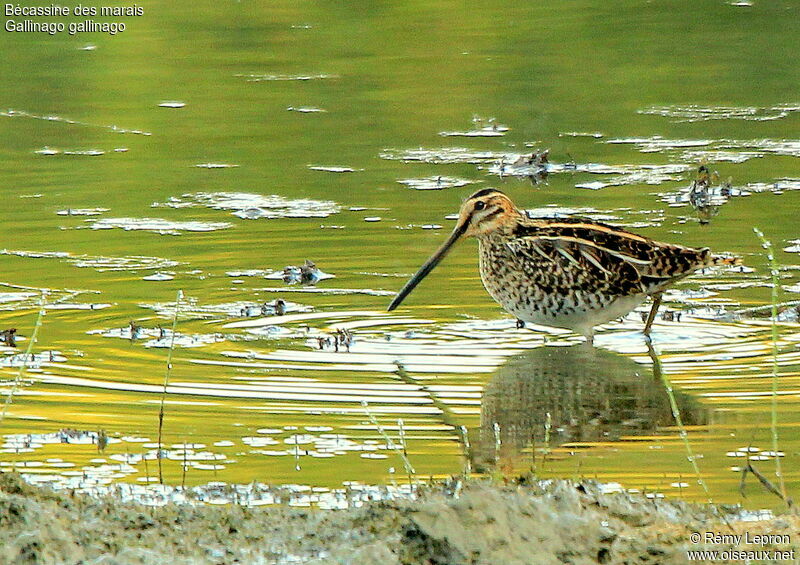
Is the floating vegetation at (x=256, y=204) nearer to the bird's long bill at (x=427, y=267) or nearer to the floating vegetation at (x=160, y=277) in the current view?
the floating vegetation at (x=160, y=277)

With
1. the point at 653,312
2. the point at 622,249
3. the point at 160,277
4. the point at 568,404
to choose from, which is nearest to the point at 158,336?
the point at 160,277

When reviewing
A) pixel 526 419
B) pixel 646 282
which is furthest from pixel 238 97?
pixel 526 419

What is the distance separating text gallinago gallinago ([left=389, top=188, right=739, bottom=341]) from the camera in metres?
8.76

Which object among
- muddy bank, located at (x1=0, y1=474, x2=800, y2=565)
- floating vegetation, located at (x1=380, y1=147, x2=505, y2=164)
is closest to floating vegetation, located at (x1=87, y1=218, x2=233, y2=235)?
floating vegetation, located at (x1=380, y1=147, x2=505, y2=164)

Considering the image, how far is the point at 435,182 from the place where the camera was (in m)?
12.2

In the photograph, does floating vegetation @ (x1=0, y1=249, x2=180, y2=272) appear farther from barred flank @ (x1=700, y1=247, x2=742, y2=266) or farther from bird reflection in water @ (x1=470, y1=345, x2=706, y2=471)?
barred flank @ (x1=700, y1=247, x2=742, y2=266)

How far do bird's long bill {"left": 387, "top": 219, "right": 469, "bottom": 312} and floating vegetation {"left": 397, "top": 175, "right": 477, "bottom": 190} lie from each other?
9.18ft

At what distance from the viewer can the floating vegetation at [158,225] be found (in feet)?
36.1

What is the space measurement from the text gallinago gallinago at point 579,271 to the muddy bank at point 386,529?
339 centimetres

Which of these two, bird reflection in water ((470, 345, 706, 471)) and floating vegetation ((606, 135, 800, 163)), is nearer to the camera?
bird reflection in water ((470, 345, 706, 471))

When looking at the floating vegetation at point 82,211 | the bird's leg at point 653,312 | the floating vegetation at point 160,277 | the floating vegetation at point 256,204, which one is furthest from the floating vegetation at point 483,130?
the bird's leg at point 653,312

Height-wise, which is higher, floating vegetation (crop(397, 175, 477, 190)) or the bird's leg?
floating vegetation (crop(397, 175, 477, 190))

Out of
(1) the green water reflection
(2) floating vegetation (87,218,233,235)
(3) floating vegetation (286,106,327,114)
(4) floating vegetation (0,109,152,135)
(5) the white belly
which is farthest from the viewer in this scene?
(3) floating vegetation (286,106,327,114)

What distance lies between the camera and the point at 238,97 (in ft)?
50.2
